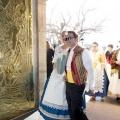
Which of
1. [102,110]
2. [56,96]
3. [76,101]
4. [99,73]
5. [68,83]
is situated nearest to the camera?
[76,101]

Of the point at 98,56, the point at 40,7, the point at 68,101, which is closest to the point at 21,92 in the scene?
the point at 68,101

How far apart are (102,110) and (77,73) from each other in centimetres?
184

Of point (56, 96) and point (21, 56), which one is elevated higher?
point (21, 56)

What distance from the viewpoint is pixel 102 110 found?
4.26 metres

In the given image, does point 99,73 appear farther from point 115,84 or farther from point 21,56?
point 21,56

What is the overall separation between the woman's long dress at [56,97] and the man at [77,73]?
303mm

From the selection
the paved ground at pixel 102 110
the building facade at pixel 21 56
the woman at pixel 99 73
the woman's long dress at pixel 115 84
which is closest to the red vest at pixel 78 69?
the building facade at pixel 21 56

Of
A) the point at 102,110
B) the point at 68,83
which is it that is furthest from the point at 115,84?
the point at 68,83

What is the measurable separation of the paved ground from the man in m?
1.02

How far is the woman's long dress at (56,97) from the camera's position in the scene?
3139 millimetres

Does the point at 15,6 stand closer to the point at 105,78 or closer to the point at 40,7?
the point at 40,7

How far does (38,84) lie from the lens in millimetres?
3846

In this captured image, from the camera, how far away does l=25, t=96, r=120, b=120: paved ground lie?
3.74 meters

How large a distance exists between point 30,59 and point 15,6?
912 millimetres
